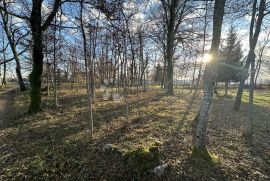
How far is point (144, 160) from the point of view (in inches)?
148

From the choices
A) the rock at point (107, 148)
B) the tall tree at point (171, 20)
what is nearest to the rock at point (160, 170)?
the rock at point (107, 148)

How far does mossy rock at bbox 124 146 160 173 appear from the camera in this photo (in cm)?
371

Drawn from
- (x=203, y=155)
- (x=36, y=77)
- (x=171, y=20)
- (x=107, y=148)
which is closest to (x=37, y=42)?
(x=36, y=77)

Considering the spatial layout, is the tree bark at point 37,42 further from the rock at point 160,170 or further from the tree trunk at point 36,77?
the rock at point 160,170

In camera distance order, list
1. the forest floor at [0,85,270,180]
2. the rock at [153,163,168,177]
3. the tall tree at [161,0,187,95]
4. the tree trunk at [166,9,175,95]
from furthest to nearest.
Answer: the tree trunk at [166,9,175,95] → the tall tree at [161,0,187,95] → the forest floor at [0,85,270,180] → the rock at [153,163,168,177]

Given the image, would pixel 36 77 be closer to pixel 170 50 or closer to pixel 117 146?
pixel 117 146

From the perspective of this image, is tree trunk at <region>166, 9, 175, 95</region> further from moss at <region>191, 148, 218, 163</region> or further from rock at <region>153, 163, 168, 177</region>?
rock at <region>153, 163, 168, 177</region>

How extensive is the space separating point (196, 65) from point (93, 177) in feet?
69.4

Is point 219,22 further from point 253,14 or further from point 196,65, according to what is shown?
point 196,65

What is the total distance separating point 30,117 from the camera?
8086mm

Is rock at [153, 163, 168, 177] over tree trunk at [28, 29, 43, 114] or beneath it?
beneath

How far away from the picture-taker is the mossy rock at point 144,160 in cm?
371

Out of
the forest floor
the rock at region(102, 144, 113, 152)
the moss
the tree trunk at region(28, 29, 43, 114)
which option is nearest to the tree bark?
the tree trunk at region(28, 29, 43, 114)

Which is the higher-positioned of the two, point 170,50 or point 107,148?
point 170,50
